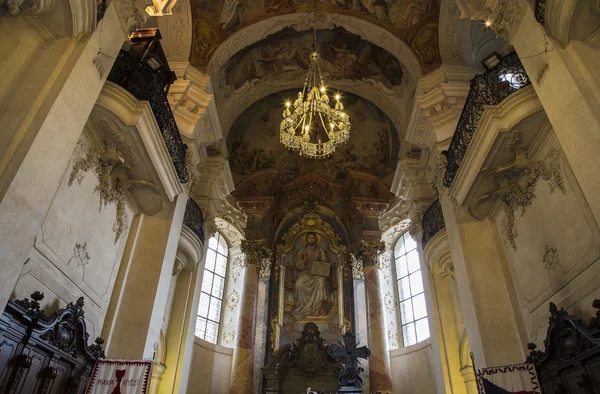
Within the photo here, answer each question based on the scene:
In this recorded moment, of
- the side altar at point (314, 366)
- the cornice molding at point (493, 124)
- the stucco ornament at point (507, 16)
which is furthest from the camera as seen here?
the side altar at point (314, 366)

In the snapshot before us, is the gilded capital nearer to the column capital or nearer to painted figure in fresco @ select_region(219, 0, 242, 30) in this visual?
the column capital

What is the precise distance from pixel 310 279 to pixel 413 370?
12.6ft

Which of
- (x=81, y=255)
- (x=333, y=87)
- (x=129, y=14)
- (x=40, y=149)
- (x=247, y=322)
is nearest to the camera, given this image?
(x=40, y=149)

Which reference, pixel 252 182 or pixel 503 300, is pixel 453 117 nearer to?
pixel 503 300

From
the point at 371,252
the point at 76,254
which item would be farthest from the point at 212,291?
the point at 76,254

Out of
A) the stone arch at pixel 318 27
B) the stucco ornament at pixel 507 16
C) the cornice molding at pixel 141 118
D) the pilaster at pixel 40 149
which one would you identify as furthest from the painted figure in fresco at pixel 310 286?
the pilaster at pixel 40 149

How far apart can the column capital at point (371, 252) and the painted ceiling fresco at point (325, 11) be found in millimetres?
5388

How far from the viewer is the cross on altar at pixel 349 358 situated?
10008 mm

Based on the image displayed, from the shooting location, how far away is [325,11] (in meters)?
10.8

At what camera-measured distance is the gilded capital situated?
42.1ft

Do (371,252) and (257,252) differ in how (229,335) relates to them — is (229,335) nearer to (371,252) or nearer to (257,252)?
(257,252)

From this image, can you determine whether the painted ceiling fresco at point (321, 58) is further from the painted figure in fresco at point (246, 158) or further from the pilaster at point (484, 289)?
the pilaster at point (484, 289)

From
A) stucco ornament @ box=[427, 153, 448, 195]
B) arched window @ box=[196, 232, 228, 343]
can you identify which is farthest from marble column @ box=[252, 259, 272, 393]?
stucco ornament @ box=[427, 153, 448, 195]

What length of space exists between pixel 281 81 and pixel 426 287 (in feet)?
23.7
